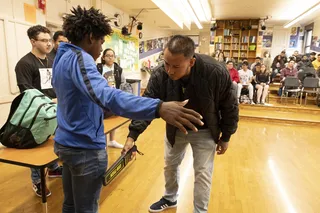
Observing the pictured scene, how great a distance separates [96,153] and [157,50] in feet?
31.9

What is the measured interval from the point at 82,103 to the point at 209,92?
0.84 meters

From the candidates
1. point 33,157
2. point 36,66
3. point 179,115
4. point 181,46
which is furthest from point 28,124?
point 179,115

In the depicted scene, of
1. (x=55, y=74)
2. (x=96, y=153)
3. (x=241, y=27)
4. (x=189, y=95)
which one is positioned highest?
(x=241, y=27)

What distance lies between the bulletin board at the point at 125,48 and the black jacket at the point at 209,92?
13.6 ft

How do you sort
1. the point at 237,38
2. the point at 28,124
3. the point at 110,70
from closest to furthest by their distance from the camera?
the point at 28,124 → the point at 110,70 → the point at 237,38

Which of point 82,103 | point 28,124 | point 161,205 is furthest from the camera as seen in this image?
point 161,205

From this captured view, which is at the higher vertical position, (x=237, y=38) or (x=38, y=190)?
(x=237, y=38)

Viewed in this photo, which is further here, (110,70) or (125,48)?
(125,48)

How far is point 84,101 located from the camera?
0.92 m

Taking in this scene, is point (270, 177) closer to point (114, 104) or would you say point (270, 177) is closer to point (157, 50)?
point (114, 104)

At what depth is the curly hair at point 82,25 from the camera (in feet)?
3.14

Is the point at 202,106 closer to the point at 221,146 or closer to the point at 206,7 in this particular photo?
the point at 221,146

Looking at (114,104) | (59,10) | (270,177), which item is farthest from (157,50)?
(114,104)

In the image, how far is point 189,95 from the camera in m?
1.52
